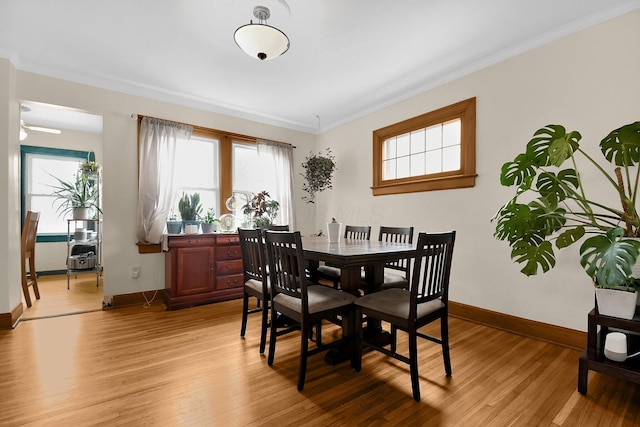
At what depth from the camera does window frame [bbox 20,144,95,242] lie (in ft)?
16.3

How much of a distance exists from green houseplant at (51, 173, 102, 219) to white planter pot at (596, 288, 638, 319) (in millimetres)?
5681

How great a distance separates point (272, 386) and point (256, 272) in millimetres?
909

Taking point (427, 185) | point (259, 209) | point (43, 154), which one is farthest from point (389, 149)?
point (43, 154)

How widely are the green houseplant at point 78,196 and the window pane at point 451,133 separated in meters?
4.95

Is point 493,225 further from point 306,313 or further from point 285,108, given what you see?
point 285,108

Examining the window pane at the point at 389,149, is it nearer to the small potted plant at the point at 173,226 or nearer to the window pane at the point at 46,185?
the small potted plant at the point at 173,226

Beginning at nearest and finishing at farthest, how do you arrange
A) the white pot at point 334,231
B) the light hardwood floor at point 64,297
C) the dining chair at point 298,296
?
the dining chair at point 298,296
the white pot at point 334,231
the light hardwood floor at point 64,297

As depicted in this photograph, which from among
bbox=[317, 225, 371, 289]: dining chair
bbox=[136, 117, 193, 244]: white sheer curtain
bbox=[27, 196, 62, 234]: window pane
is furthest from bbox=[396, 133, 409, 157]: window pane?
bbox=[27, 196, 62, 234]: window pane

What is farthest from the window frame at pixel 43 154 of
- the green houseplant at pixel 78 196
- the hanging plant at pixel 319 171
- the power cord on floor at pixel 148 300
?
the hanging plant at pixel 319 171

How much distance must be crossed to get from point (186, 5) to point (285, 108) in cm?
218

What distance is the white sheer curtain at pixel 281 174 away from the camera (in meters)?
4.62

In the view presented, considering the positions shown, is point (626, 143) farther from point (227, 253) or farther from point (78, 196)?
point (78, 196)

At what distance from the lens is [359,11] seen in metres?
2.25

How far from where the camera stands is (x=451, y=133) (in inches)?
129
